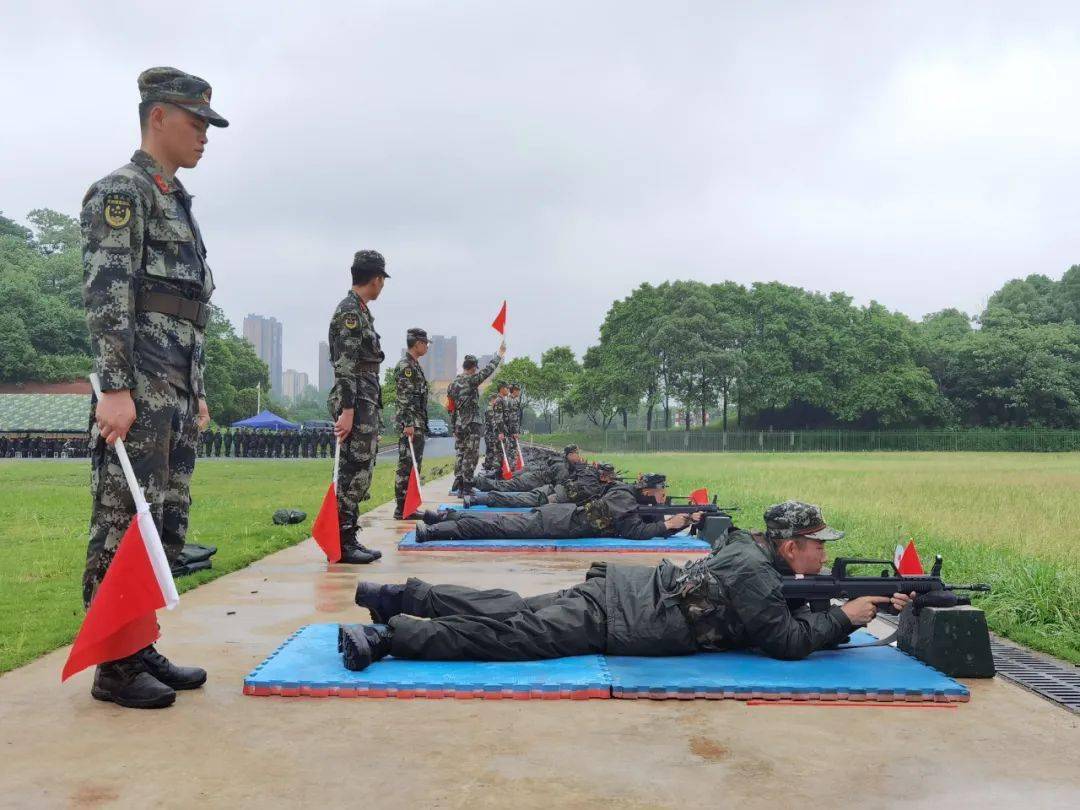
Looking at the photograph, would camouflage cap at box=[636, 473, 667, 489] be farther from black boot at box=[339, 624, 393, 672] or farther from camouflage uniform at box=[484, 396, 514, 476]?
camouflage uniform at box=[484, 396, 514, 476]

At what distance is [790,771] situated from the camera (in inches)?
116

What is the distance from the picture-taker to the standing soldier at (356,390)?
730 centimetres

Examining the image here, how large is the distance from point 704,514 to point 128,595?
5.98 metres

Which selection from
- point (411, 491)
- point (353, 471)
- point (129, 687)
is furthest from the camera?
point (411, 491)

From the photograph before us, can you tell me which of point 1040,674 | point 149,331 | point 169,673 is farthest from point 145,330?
point 1040,674

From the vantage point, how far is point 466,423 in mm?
13773

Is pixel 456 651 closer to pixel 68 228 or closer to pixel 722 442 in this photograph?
pixel 722 442

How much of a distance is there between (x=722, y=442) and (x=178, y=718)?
49850mm

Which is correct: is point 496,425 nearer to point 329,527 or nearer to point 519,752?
point 329,527

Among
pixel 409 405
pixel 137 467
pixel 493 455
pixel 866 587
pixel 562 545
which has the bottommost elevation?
pixel 562 545

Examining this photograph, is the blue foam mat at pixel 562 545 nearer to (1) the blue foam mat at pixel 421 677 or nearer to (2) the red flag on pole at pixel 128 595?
(1) the blue foam mat at pixel 421 677

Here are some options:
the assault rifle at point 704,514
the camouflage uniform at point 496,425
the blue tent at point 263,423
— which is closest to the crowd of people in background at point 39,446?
the blue tent at point 263,423

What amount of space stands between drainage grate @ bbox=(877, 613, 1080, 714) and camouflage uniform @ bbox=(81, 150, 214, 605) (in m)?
3.86

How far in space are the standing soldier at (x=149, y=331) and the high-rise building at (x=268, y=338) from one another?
6053 inches
